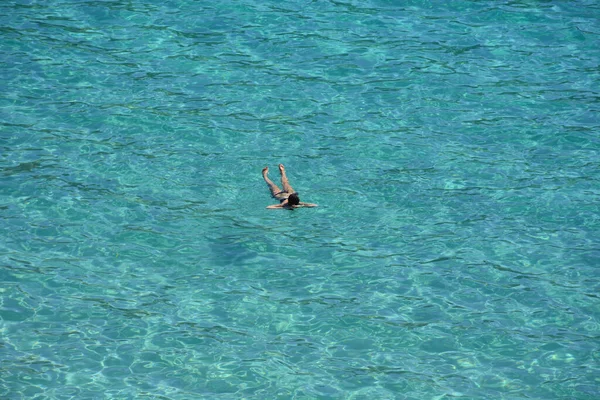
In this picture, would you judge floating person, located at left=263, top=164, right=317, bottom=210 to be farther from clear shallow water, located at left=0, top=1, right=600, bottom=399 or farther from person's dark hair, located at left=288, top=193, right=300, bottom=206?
clear shallow water, located at left=0, top=1, right=600, bottom=399

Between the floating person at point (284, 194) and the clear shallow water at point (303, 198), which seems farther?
the floating person at point (284, 194)

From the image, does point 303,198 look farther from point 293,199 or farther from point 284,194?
→ point 293,199

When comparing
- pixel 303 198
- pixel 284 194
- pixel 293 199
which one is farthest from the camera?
pixel 303 198

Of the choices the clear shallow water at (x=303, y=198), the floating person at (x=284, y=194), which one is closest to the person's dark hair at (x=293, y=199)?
the floating person at (x=284, y=194)

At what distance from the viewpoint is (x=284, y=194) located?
12.9 meters

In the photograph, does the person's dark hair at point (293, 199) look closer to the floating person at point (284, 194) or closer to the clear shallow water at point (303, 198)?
the floating person at point (284, 194)

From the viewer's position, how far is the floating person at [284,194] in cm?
1252

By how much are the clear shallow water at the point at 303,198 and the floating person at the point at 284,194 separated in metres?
0.43

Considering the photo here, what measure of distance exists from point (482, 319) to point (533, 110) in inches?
237

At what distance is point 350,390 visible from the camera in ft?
33.7

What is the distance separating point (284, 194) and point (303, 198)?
771 millimetres

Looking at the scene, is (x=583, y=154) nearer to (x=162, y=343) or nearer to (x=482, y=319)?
(x=482, y=319)

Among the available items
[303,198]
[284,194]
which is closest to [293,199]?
[284,194]

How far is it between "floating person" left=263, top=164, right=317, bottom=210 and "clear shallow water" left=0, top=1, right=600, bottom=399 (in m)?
0.43
